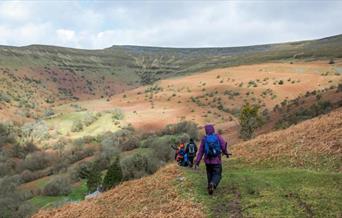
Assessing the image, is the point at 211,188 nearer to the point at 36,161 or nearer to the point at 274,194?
the point at 274,194

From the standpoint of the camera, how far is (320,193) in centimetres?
1216

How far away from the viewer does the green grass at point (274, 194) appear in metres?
11.4

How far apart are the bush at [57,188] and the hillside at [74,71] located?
116ft

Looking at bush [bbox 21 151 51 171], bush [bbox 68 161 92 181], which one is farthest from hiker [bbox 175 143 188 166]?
bush [bbox 21 151 51 171]

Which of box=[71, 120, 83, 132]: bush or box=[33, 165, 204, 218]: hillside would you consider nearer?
box=[33, 165, 204, 218]: hillside

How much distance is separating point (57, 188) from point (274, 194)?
2226cm

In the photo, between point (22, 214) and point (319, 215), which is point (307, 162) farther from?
point (22, 214)

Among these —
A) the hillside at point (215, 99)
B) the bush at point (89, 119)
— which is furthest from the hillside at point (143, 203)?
the bush at point (89, 119)

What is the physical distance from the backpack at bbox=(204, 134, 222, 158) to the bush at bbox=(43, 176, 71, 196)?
831 inches

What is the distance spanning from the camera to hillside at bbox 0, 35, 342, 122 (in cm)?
8625

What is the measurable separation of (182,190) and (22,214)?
13.1m

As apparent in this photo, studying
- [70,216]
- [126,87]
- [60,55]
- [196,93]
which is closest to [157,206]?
[70,216]

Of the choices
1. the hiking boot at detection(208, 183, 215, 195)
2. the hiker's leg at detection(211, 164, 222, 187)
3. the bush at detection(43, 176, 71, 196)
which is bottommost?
the bush at detection(43, 176, 71, 196)

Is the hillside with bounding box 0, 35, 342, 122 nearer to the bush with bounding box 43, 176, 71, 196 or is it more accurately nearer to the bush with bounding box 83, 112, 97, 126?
the bush with bounding box 83, 112, 97, 126
